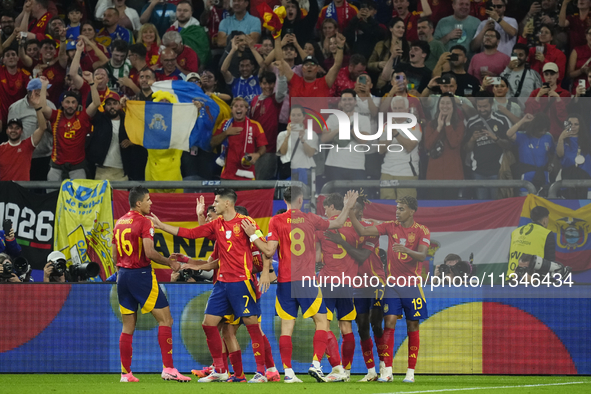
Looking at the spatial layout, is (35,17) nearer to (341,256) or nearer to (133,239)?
(133,239)

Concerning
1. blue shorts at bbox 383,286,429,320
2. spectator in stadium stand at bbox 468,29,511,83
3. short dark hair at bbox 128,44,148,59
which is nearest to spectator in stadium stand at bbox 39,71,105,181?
short dark hair at bbox 128,44,148,59

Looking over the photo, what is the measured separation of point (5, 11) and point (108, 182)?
541 cm

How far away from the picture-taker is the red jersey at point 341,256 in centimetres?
912

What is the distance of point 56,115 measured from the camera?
491 inches

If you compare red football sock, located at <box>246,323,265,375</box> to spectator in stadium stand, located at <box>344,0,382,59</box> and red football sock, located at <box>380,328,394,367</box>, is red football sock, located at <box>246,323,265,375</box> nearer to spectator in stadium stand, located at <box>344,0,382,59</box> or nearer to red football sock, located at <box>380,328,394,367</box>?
red football sock, located at <box>380,328,394,367</box>

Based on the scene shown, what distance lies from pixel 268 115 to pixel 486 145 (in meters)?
3.59

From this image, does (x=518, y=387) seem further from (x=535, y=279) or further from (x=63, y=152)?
(x=63, y=152)

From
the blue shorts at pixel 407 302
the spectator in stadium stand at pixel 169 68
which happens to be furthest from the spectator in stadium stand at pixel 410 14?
the blue shorts at pixel 407 302

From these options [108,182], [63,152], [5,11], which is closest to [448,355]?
[108,182]

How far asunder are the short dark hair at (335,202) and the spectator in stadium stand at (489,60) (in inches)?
177

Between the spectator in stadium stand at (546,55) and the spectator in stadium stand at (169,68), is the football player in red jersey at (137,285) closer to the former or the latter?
the spectator in stadium stand at (169,68)

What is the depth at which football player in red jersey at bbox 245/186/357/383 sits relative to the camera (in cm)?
856

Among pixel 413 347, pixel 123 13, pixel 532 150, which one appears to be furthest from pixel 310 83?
pixel 413 347

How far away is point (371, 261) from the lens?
9273 millimetres
